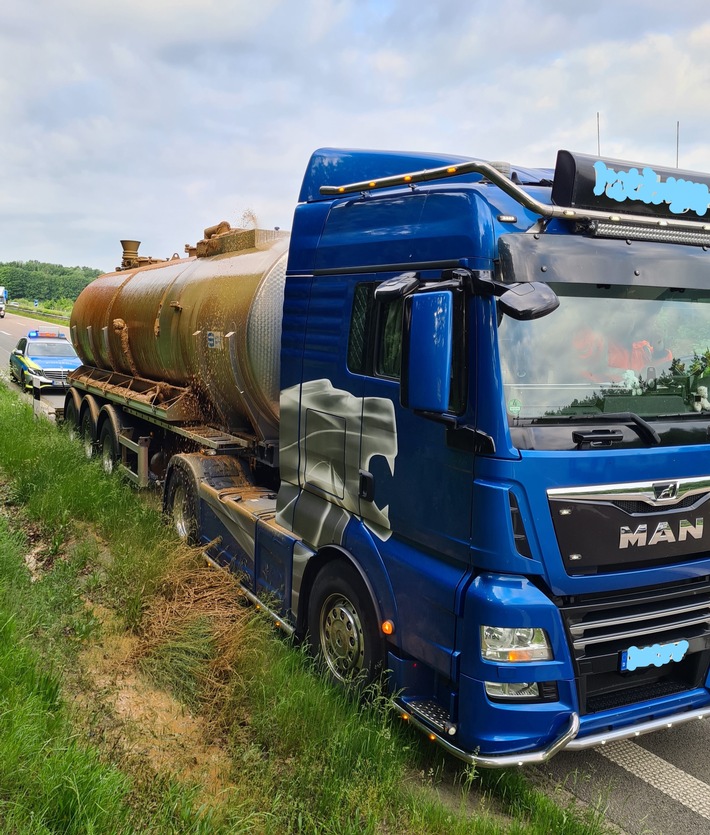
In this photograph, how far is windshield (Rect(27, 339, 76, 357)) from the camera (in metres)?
19.4

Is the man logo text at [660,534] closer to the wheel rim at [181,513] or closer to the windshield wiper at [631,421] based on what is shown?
the windshield wiper at [631,421]

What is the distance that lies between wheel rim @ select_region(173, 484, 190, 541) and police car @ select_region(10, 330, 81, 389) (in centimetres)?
1261

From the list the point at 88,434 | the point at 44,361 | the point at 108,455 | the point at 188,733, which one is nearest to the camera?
the point at 188,733

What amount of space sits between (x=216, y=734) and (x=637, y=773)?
2281 millimetres

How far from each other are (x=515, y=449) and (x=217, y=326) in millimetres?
3898

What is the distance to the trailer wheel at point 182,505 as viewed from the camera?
21.5 feet

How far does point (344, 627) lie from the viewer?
165 inches

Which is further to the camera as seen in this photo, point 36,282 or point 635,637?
point 36,282

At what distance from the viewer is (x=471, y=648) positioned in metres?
3.19

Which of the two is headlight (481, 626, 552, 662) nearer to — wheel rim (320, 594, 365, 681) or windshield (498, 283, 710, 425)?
windshield (498, 283, 710, 425)

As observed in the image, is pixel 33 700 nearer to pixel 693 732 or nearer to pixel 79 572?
pixel 79 572

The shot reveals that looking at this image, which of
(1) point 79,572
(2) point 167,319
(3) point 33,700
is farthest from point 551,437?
(2) point 167,319

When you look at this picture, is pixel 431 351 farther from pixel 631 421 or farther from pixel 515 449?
pixel 631 421

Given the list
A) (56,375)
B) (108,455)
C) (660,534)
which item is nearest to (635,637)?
(660,534)
